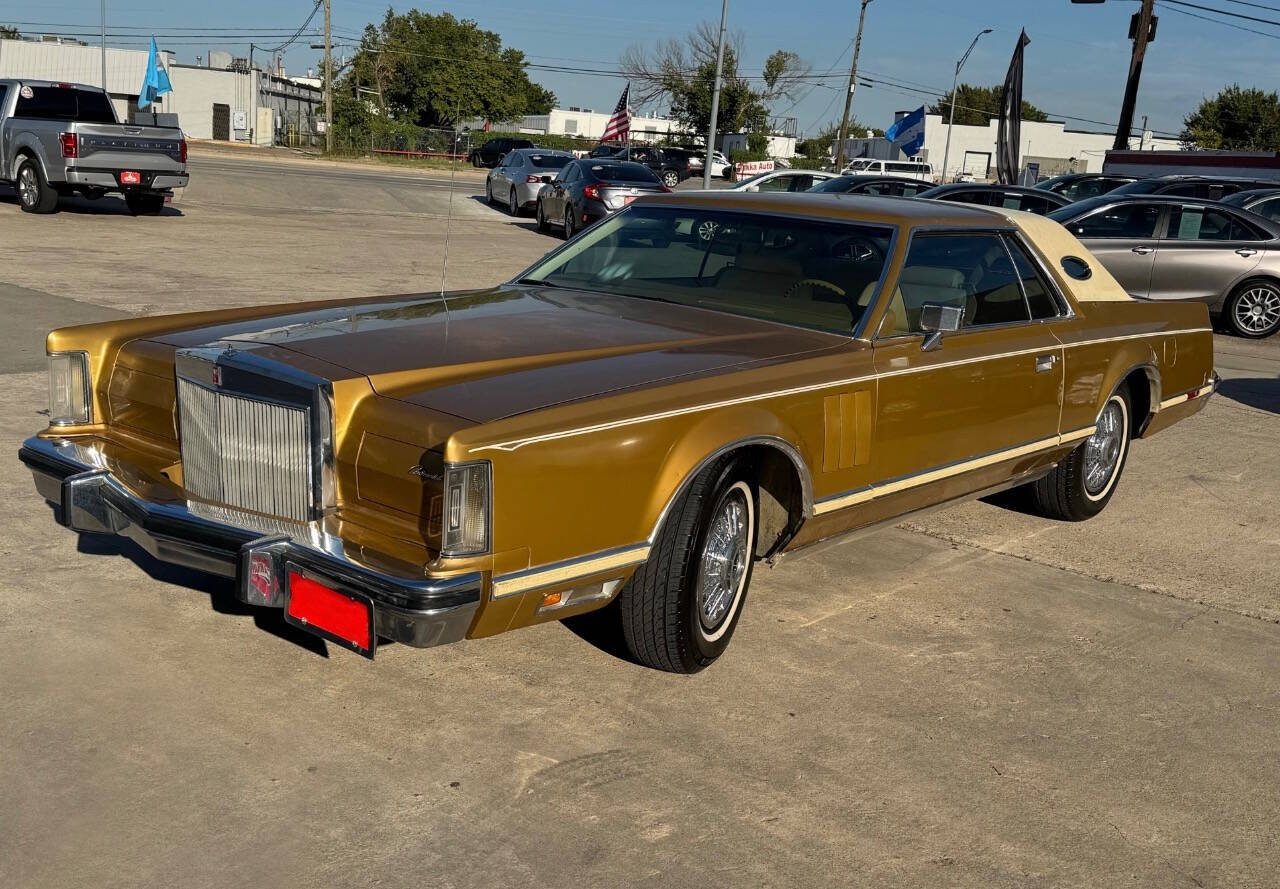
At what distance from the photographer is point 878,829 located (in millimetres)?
3393

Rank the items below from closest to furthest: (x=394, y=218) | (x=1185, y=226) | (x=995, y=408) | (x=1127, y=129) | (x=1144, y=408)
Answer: (x=995, y=408) < (x=1144, y=408) < (x=1185, y=226) < (x=394, y=218) < (x=1127, y=129)

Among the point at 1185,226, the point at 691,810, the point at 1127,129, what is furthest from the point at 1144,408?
the point at 1127,129

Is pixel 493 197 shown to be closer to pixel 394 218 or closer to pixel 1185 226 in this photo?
pixel 394 218

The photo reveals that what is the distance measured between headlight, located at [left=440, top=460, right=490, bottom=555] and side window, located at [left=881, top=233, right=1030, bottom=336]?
2017 mm

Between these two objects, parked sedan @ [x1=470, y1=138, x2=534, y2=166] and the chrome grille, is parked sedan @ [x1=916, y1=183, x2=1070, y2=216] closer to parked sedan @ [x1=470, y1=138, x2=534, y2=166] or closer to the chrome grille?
the chrome grille

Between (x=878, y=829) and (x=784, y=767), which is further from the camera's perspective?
(x=784, y=767)

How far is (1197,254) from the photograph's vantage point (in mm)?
14383

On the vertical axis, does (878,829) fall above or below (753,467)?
below

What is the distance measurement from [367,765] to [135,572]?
1.78 meters

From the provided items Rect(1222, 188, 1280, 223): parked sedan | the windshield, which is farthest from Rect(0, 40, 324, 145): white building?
the windshield

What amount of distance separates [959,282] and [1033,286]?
60cm

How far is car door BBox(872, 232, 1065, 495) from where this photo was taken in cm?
477

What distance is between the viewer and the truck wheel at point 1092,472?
6.28m

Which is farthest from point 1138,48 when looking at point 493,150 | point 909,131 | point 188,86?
point 188,86
